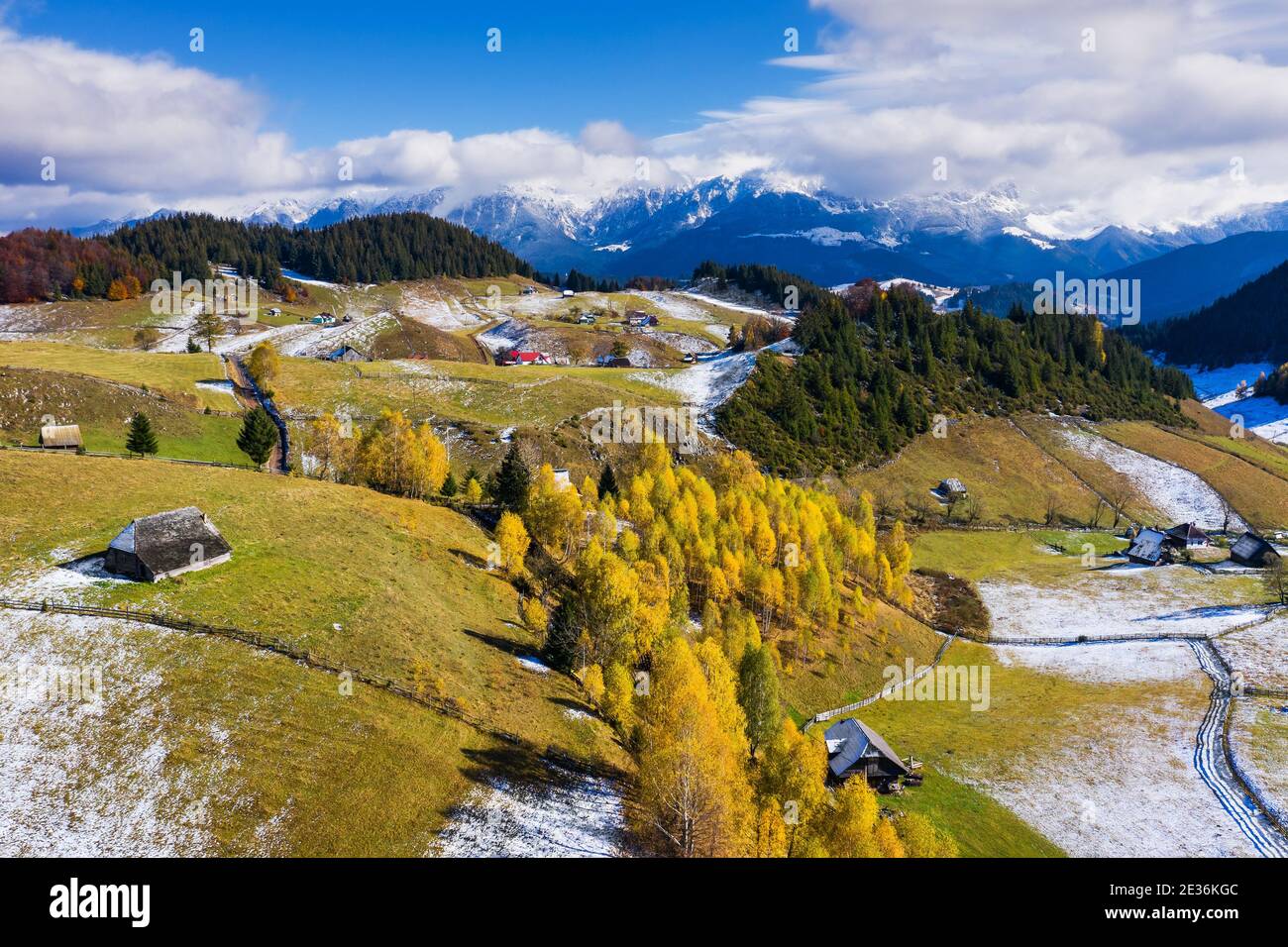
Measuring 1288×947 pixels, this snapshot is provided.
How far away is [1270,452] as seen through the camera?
160 meters

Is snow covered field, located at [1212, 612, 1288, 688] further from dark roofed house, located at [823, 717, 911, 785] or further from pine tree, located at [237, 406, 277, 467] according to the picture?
pine tree, located at [237, 406, 277, 467]

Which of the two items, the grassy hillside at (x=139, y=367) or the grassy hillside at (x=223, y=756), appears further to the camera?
the grassy hillside at (x=139, y=367)

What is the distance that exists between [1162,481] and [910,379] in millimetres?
52600

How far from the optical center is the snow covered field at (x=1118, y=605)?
82125mm

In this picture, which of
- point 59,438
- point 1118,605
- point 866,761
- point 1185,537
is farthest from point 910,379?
point 59,438

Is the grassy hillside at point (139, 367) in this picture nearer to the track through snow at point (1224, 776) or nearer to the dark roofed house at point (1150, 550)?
the track through snow at point (1224, 776)

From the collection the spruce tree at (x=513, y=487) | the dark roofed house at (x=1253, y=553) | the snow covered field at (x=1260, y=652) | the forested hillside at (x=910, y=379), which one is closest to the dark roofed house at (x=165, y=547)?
the spruce tree at (x=513, y=487)

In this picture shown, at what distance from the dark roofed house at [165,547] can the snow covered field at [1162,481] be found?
146m

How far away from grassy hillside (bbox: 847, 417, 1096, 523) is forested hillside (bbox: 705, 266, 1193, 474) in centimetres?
515

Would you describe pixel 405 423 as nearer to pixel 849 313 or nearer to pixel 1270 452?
pixel 849 313

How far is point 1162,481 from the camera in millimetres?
136750

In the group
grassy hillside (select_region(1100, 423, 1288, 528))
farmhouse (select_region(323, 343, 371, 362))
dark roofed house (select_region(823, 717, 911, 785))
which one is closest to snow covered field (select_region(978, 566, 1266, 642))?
dark roofed house (select_region(823, 717, 911, 785))
